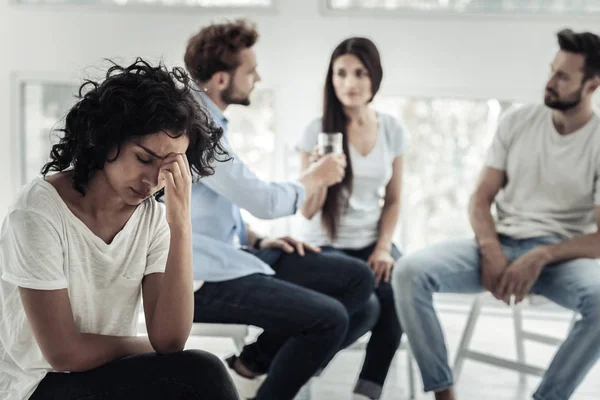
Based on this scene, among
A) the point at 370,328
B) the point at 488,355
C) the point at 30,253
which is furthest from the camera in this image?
the point at 488,355

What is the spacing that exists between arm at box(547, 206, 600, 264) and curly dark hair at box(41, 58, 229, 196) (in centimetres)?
128

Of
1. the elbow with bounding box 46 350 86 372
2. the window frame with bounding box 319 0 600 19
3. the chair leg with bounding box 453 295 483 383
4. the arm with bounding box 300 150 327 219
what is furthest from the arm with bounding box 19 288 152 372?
the window frame with bounding box 319 0 600 19

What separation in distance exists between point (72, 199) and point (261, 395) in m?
0.89

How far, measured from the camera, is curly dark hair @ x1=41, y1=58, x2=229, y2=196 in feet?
4.63

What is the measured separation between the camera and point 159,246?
1570 mm

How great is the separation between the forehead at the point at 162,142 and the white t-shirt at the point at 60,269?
0.17m

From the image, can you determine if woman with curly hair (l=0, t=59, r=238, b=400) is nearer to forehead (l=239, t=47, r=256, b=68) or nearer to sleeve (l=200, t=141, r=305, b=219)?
sleeve (l=200, t=141, r=305, b=219)

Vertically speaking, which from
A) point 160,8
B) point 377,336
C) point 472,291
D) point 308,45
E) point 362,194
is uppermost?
point 160,8

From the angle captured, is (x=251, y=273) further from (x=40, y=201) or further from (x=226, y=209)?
(x=40, y=201)

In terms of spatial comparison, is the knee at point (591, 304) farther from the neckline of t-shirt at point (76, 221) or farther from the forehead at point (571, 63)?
the neckline of t-shirt at point (76, 221)

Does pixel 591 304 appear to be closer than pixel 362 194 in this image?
Yes

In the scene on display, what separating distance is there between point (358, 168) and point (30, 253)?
57.6 inches

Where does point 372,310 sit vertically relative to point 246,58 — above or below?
below

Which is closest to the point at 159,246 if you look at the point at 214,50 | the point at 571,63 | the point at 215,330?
the point at 215,330
